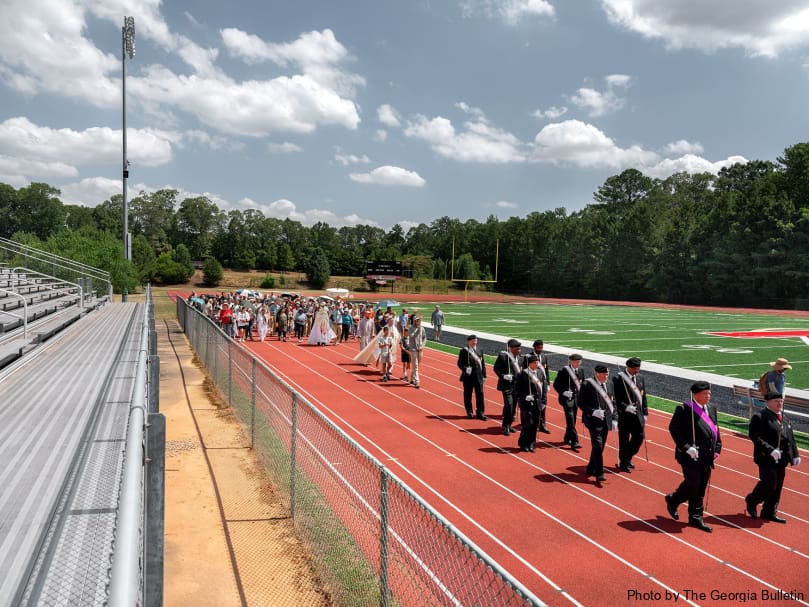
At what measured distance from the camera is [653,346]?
26109 millimetres

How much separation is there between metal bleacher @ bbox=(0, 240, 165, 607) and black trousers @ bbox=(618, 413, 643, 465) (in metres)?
6.67

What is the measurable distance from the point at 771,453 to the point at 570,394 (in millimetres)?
3511

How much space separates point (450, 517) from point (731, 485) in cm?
460

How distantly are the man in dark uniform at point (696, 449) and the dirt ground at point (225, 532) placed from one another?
4.46 m

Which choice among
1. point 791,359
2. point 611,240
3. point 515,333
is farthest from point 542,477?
point 611,240

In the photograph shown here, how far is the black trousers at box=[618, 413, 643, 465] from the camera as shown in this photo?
29.2ft

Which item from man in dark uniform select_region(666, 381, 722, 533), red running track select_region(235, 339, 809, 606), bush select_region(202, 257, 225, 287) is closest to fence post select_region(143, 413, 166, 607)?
red running track select_region(235, 339, 809, 606)

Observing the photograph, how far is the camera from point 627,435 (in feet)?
29.8

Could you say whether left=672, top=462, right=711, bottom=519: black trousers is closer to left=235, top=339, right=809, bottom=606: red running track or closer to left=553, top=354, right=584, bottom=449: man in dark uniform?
left=235, top=339, right=809, bottom=606: red running track

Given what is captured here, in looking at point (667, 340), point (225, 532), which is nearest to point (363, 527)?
point (225, 532)

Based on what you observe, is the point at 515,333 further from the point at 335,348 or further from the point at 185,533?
the point at 185,533

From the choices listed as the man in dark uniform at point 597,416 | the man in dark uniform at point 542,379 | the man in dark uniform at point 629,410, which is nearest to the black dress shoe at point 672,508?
the man in dark uniform at point 597,416

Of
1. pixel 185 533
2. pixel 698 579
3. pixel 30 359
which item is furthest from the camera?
pixel 30 359

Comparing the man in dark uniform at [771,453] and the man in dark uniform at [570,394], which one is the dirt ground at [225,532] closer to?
the man in dark uniform at [570,394]
